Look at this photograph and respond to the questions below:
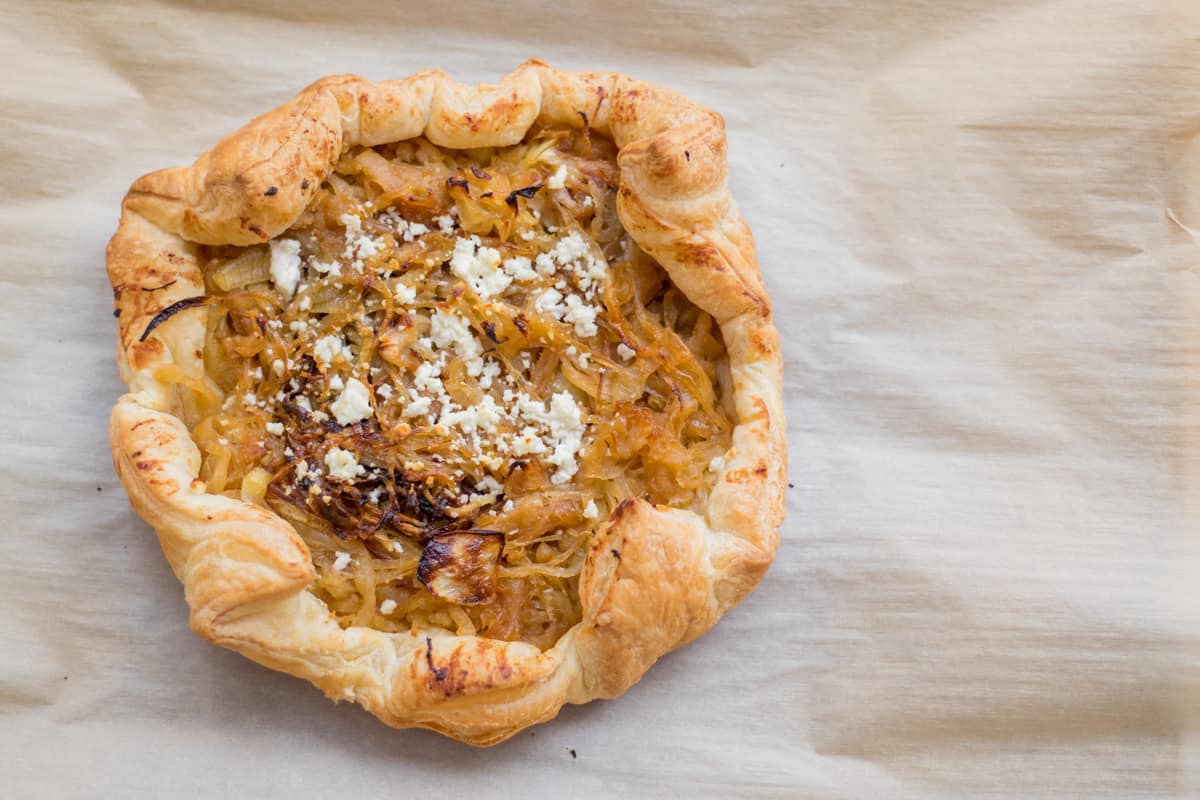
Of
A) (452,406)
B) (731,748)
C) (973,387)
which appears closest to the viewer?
(452,406)

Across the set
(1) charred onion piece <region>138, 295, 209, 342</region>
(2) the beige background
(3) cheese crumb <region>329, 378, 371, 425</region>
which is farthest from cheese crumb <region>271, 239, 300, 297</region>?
(2) the beige background

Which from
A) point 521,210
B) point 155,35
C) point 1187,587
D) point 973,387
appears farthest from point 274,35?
point 1187,587

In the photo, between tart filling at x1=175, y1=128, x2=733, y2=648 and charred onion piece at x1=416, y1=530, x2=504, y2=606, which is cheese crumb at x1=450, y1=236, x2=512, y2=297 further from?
charred onion piece at x1=416, y1=530, x2=504, y2=606

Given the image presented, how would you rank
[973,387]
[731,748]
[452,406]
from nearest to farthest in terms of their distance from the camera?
1. [452,406]
2. [731,748]
3. [973,387]

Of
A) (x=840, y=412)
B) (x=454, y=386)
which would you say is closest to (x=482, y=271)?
(x=454, y=386)

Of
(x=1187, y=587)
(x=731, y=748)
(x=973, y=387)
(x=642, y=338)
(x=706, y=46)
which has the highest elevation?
(x=706, y=46)

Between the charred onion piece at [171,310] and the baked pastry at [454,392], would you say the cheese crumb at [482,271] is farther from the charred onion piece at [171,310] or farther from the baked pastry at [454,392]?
the charred onion piece at [171,310]

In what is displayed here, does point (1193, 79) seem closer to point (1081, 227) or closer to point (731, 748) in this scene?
point (1081, 227)
